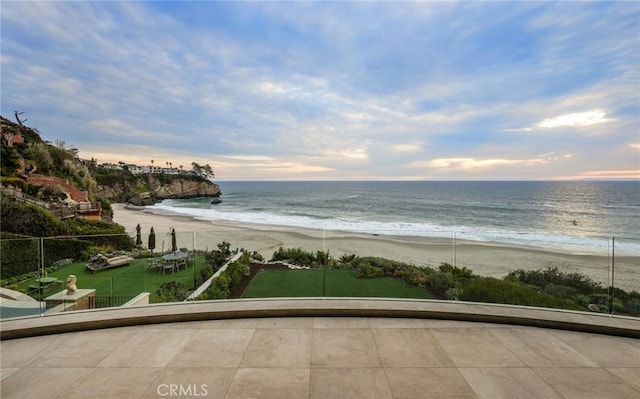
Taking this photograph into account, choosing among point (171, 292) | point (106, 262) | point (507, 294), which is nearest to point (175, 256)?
point (171, 292)

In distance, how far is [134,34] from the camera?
11508 millimetres

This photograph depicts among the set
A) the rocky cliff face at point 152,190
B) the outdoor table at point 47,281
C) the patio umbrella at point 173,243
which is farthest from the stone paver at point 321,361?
the rocky cliff face at point 152,190

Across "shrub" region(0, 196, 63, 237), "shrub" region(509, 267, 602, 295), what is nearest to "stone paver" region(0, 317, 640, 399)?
"shrub" region(509, 267, 602, 295)

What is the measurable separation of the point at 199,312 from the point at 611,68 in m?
22.3

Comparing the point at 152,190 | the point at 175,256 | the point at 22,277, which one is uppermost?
the point at 152,190

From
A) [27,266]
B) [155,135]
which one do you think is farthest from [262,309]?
[155,135]

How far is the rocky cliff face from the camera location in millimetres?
52759

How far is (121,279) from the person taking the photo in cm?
416

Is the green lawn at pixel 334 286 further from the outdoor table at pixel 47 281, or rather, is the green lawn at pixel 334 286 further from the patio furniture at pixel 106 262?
the outdoor table at pixel 47 281

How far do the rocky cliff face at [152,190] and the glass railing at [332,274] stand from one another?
1939 inches

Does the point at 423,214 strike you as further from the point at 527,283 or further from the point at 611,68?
the point at 527,283

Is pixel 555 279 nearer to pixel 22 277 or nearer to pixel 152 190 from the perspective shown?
pixel 22 277

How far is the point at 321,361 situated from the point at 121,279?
3448 millimetres

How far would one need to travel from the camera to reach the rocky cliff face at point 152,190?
173 ft
